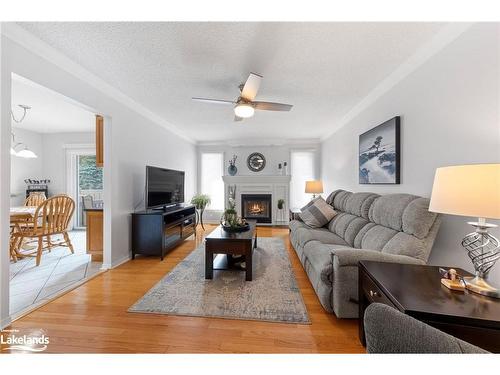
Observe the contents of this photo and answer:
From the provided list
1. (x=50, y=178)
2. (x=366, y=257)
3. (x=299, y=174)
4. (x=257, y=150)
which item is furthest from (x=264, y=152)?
(x=50, y=178)

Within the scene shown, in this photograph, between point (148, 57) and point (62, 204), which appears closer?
point (148, 57)

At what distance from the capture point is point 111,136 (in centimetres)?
288

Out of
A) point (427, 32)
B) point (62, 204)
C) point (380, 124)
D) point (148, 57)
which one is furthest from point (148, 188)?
point (427, 32)

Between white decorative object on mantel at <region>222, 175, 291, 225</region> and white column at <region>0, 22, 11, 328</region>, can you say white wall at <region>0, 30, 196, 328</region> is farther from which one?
white decorative object on mantel at <region>222, 175, 291, 225</region>

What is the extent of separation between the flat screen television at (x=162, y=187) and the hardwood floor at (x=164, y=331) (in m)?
1.55

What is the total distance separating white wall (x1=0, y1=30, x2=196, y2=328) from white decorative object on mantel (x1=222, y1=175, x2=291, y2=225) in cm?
198

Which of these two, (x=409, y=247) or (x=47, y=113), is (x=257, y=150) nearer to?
(x=47, y=113)

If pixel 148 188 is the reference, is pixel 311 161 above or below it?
above

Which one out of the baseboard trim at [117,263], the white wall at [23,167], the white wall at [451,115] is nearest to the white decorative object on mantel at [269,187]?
the baseboard trim at [117,263]

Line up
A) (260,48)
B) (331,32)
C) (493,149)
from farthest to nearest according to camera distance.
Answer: (260,48) → (331,32) → (493,149)

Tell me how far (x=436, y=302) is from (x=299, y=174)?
17.0ft
